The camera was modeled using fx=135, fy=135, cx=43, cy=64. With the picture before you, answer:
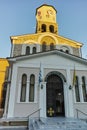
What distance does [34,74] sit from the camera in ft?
36.1

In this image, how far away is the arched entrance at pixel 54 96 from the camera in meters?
10.5

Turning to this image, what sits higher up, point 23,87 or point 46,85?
point 46,85

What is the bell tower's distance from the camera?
20.1 m

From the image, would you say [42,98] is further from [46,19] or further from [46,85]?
[46,19]

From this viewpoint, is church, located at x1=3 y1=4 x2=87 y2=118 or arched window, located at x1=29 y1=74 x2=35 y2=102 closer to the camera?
church, located at x1=3 y1=4 x2=87 y2=118

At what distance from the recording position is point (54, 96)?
35.9 ft

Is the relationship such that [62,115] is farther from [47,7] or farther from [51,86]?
[47,7]

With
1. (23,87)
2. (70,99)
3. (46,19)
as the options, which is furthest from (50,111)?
(46,19)

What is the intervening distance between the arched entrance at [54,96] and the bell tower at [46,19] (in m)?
10.2

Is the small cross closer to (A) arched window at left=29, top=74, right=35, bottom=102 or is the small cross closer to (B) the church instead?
(B) the church

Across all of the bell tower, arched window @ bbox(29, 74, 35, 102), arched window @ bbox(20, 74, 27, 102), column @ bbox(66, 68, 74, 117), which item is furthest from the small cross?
the bell tower

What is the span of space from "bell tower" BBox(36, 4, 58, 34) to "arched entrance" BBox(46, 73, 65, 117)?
33.4 ft

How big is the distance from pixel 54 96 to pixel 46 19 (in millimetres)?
13800

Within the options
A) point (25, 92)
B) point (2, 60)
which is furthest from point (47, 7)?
point (25, 92)
